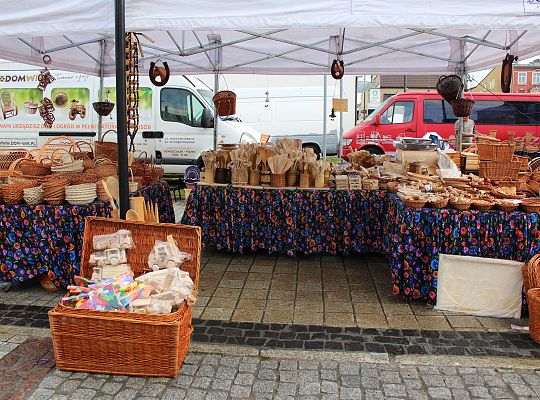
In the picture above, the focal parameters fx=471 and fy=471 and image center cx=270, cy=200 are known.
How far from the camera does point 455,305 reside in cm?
373

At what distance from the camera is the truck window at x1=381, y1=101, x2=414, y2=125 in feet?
41.4

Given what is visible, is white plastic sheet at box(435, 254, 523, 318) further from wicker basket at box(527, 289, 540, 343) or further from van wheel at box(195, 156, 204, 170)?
van wheel at box(195, 156, 204, 170)

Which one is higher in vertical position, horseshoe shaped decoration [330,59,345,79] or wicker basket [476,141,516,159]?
horseshoe shaped decoration [330,59,345,79]

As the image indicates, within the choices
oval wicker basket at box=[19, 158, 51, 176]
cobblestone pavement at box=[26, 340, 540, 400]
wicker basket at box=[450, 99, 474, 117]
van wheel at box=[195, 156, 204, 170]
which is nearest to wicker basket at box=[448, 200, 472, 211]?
cobblestone pavement at box=[26, 340, 540, 400]

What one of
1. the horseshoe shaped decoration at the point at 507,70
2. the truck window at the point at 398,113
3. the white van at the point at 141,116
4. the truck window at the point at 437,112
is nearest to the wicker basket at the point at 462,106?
the horseshoe shaped decoration at the point at 507,70

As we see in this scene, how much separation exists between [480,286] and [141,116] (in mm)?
8191

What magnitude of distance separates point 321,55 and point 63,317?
560cm

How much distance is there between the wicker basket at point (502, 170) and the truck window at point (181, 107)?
21.0 ft

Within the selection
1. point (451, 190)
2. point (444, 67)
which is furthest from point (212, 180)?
point (444, 67)

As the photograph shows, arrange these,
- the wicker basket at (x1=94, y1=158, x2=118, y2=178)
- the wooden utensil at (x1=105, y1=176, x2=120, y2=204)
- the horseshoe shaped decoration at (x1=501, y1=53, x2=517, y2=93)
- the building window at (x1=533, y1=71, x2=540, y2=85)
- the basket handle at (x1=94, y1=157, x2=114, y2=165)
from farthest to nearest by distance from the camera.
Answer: the building window at (x1=533, y1=71, x2=540, y2=85) < the horseshoe shaped decoration at (x1=501, y1=53, x2=517, y2=93) < the basket handle at (x1=94, y1=157, x2=114, y2=165) < the wicker basket at (x1=94, y1=158, x2=118, y2=178) < the wooden utensil at (x1=105, y1=176, x2=120, y2=204)

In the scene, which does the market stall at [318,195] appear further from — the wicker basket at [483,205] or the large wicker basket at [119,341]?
the large wicker basket at [119,341]

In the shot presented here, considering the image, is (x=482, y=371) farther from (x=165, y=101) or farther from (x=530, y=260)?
(x=165, y=101)

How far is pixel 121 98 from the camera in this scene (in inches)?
132

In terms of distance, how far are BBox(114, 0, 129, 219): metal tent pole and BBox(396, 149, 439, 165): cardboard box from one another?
326 centimetres
